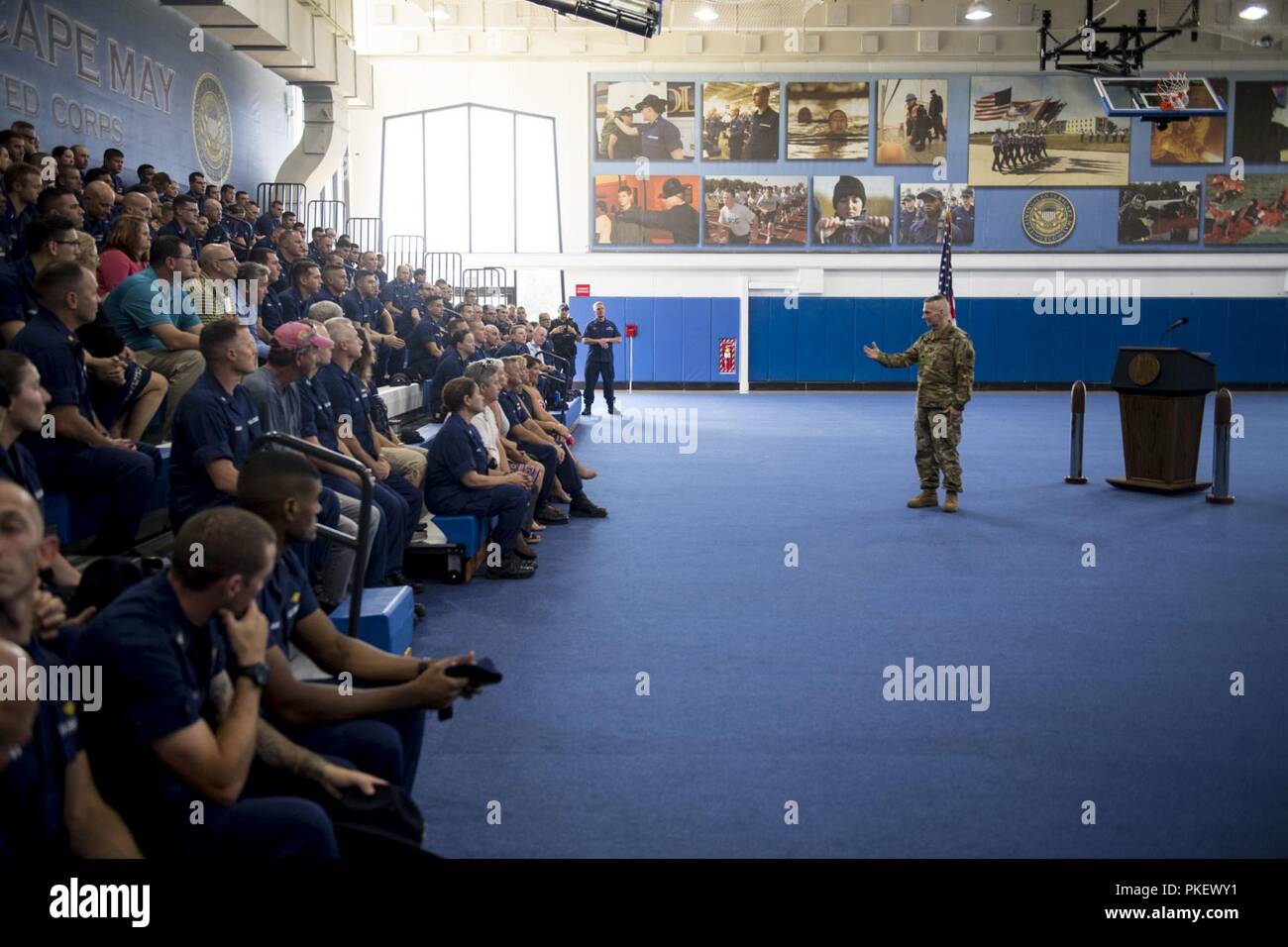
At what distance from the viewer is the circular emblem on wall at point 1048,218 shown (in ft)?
86.5

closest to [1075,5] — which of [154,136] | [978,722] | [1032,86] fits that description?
[1032,86]

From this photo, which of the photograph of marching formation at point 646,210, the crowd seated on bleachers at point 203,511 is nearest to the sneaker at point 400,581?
the crowd seated on bleachers at point 203,511

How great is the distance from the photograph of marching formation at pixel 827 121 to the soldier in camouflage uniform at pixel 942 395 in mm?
16450

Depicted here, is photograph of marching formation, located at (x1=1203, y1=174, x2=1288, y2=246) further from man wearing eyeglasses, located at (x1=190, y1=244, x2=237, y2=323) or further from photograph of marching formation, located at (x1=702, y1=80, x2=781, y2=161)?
man wearing eyeglasses, located at (x1=190, y1=244, x2=237, y2=323)

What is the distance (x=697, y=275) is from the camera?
26.9 metres

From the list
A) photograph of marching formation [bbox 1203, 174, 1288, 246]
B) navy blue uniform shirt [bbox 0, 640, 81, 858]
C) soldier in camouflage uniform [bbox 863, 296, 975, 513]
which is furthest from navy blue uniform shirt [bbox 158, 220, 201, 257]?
photograph of marching formation [bbox 1203, 174, 1288, 246]

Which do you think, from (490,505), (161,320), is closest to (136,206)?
(161,320)

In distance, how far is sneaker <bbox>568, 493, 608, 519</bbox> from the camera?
10625mm

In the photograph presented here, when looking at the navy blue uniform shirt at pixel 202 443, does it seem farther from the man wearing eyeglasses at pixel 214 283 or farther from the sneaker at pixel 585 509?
the sneaker at pixel 585 509

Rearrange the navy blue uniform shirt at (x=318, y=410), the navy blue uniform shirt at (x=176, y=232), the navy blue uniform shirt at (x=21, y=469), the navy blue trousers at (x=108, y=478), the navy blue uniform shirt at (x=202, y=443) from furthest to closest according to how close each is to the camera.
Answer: the navy blue uniform shirt at (x=176, y=232) → the navy blue uniform shirt at (x=318, y=410) → the navy blue trousers at (x=108, y=478) → the navy blue uniform shirt at (x=202, y=443) → the navy blue uniform shirt at (x=21, y=469)

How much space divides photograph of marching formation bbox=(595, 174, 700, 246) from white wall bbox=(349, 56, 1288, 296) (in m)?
0.37

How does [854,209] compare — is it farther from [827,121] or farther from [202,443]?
[202,443]

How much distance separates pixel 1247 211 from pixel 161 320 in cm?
2546
